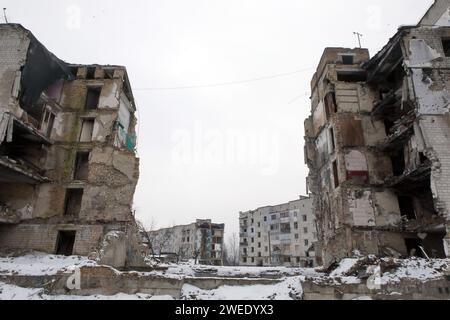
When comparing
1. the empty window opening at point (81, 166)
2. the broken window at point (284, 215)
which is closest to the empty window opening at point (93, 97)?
the empty window opening at point (81, 166)

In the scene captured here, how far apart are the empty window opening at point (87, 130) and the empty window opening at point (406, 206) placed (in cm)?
2114

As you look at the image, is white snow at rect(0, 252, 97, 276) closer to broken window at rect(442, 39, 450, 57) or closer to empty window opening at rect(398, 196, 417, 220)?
empty window opening at rect(398, 196, 417, 220)

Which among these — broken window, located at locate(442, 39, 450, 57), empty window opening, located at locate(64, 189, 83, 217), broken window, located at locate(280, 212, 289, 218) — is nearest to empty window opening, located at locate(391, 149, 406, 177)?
broken window, located at locate(442, 39, 450, 57)

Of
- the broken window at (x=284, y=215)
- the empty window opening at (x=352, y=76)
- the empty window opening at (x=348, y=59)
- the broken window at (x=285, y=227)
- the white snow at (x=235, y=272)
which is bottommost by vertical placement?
the white snow at (x=235, y=272)

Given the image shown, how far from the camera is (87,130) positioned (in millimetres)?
20422

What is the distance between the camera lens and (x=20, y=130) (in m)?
17.3

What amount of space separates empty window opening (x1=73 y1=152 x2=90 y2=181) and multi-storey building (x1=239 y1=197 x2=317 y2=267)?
40.2 meters

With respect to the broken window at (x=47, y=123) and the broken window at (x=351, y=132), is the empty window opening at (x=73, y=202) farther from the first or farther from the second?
the broken window at (x=351, y=132)

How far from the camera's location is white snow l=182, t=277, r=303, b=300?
1185 cm

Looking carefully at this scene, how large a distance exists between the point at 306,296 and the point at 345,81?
16.3 meters

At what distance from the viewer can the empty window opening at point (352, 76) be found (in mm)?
21703

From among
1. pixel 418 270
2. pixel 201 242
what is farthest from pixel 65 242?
pixel 201 242
